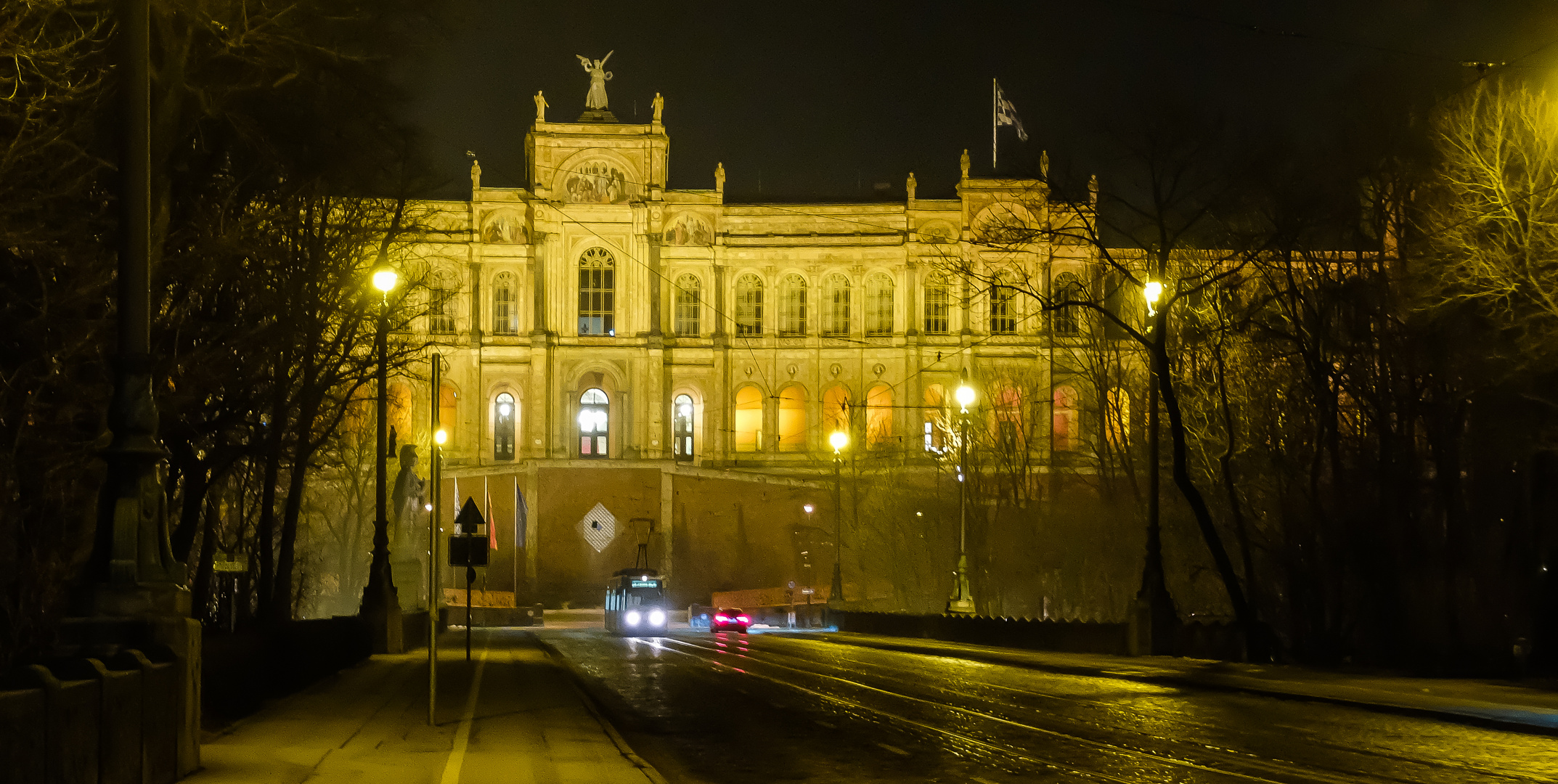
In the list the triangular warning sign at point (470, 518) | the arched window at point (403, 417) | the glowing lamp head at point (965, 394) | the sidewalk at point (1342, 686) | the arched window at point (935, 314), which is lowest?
the sidewalk at point (1342, 686)

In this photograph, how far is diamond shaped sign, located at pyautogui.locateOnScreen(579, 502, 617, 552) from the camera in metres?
87.4

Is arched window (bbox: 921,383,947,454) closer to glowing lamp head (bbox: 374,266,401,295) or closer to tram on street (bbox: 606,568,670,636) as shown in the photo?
tram on street (bbox: 606,568,670,636)

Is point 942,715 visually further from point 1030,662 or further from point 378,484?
point 378,484

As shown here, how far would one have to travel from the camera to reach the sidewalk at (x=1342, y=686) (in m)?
17.0

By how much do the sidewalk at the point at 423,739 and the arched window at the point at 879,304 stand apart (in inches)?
2806

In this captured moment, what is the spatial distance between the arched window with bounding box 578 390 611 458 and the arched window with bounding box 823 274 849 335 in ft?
46.1

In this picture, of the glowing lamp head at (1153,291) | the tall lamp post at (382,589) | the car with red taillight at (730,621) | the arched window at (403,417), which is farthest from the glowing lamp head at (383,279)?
the arched window at (403,417)

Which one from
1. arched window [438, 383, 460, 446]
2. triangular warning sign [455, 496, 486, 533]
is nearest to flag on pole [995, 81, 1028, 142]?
arched window [438, 383, 460, 446]

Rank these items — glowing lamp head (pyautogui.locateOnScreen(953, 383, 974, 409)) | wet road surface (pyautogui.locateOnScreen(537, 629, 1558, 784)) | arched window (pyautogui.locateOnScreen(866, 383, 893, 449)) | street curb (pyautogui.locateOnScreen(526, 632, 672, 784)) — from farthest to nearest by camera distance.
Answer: arched window (pyautogui.locateOnScreen(866, 383, 893, 449)), glowing lamp head (pyautogui.locateOnScreen(953, 383, 974, 409)), street curb (pyautogui.locateOnScreen(526, 632, 672, 784)), wet road surface (pyautogui.locateOnScreen(537, 629, 1558, 784))

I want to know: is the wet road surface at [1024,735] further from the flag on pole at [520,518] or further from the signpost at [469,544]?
the flag on pole at [520,518]

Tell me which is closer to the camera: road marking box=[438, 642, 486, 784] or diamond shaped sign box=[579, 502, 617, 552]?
road marking box=[438, 642, 486, 784]

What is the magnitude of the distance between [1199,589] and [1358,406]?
17.8m

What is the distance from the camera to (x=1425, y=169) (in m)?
31.0

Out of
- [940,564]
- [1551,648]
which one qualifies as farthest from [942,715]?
[940,564]
